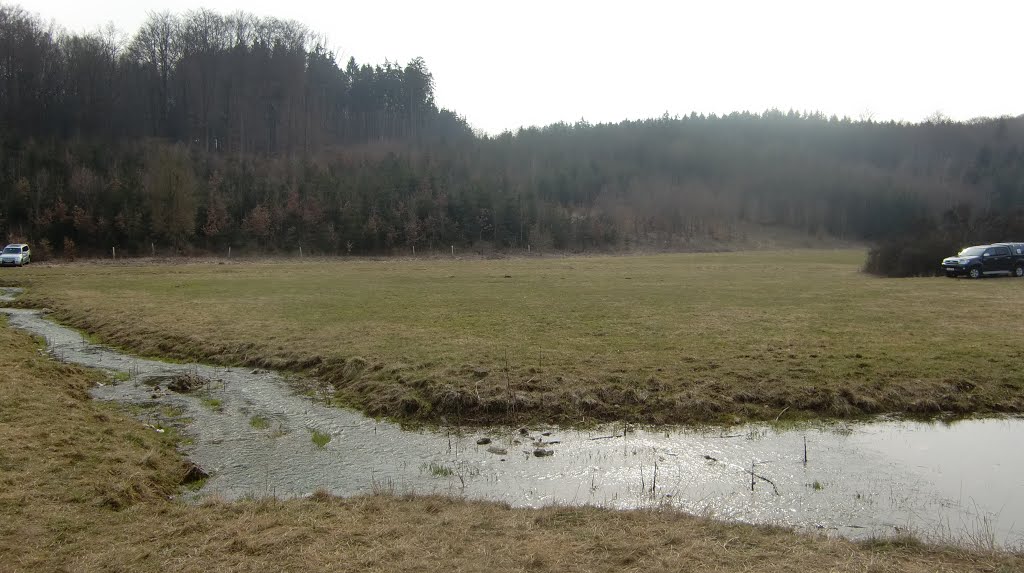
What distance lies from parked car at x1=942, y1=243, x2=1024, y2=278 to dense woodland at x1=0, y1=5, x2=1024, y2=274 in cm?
455

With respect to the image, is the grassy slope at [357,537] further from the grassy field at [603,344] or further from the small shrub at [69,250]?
the small shrub at [69,250]

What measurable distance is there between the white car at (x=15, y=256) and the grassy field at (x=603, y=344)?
3117 centimetres

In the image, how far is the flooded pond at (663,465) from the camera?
9.02 metres

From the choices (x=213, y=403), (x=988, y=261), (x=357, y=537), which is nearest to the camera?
(x=357, y=537)

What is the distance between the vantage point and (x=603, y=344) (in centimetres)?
1939

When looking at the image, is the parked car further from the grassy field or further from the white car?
the white car

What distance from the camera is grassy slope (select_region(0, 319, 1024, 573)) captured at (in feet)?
22.1

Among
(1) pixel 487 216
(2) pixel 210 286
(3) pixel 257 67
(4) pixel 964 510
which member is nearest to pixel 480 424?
(4) pixel 964 510

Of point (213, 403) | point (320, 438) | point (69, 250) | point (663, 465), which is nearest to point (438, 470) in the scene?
point (320, 438)

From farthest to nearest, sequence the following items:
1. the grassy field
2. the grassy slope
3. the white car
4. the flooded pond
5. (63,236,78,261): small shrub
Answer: (63,236,78,261): small shrub → the white car → the grassy field → the flooded pond → the grassy slope

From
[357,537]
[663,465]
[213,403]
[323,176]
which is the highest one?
[323,176]

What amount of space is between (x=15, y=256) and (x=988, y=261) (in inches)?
3422

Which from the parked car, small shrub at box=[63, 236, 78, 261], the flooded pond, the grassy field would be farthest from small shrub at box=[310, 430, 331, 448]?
small shrub at box=[63, 236, 78, 261]

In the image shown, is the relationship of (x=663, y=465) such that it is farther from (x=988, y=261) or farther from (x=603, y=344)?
(x=988, y=261)
